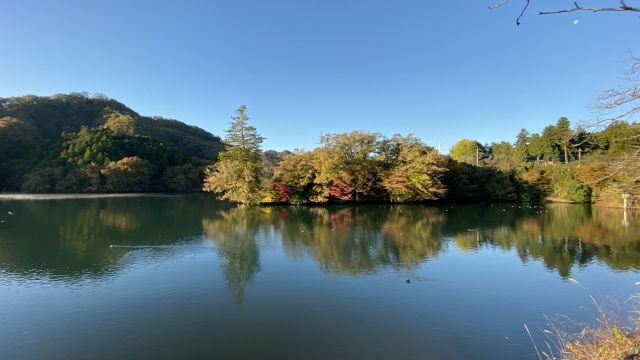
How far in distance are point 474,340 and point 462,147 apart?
246 ft

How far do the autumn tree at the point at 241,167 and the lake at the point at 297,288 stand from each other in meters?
13.2

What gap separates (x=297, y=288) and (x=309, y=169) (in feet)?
86.6

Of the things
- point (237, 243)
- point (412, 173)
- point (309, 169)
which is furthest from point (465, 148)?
point (237, 243)

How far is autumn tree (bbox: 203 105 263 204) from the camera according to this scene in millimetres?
36875

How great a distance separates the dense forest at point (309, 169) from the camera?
37.4 metres

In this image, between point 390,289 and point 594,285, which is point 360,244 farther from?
point 594,285

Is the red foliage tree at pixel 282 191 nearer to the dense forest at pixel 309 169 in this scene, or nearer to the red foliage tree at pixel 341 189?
the dense forest at pixel 309 169

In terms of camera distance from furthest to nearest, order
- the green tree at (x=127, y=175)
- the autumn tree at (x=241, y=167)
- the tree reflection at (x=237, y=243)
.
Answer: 1. the green tree at (x=127, y=175)
2. the autumn tree at (x=241, y=167)
3. the tree reflection at (x=237, y=243)

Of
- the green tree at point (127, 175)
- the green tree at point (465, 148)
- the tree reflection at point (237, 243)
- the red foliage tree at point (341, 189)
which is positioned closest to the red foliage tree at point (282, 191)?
the red foliage tree at point (341, 189)

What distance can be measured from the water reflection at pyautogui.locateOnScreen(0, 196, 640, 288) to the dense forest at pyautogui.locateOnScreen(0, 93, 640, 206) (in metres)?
4.70

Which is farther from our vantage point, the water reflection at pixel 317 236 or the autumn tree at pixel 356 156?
the autumn tree at pixel 356 156

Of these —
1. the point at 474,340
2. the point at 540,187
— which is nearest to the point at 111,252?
the point at 474,340

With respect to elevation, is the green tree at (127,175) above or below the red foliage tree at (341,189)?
above

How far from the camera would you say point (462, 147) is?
77625 millimetres
